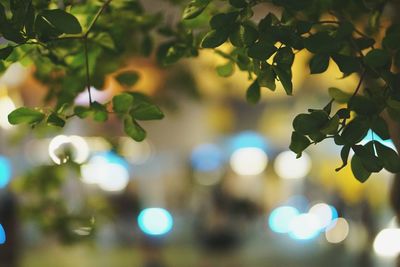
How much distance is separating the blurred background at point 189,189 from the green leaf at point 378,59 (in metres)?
0.22

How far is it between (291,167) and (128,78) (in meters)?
23.3

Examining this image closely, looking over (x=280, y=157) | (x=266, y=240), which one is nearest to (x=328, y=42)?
(x=266, y=240)

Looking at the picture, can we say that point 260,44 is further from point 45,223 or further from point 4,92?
point 4,92

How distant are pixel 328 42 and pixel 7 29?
89 centimetres

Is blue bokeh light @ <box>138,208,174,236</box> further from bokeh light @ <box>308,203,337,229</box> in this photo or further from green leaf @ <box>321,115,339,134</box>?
green leaf @ <box>321,115,339,134</box>

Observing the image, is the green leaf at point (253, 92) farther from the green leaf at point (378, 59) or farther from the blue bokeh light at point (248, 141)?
the blue bokeh light at point (248, 141)

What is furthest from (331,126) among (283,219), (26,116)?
(283,219)

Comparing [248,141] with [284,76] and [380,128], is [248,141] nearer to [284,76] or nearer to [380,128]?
[380,128]

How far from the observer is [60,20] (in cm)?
189

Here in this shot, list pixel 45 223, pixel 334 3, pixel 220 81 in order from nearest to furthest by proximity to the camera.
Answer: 1. pixel 334 3
2. pixel 45 223
3. pixel 220 81

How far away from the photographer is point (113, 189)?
20.0m

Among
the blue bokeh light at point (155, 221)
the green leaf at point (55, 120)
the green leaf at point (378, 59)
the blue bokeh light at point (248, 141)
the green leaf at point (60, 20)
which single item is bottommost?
the blue bokeh light at point (248, 141)

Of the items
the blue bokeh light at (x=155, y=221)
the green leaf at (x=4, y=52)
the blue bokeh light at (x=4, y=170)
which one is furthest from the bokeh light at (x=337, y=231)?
the green leaf at (x=4, y=52)

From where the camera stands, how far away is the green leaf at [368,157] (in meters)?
1.89
